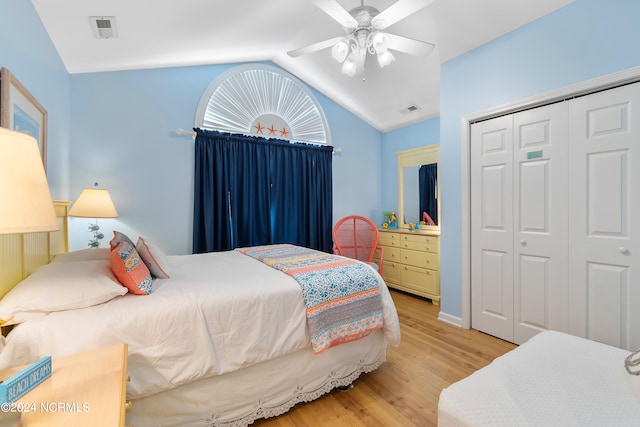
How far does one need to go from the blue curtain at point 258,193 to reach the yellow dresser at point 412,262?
2.88 feet

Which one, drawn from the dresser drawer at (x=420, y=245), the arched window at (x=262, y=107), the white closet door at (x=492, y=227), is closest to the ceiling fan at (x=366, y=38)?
the white closet door at (x=492, y=227)

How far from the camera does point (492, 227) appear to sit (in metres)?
2.69

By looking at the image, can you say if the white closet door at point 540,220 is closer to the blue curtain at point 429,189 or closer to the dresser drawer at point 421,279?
the dresser drawer at point 421,279

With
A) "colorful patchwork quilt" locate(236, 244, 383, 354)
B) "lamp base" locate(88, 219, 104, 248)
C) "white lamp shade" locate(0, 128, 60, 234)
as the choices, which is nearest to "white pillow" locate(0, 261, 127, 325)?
"white lamp shade" locate(0, 128, 60, 234)

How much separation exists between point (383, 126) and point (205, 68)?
8.75 ft

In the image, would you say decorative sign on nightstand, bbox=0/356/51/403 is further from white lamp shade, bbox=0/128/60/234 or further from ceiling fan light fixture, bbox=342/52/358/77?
ceiling fan light fixture, bbox=342/52/358/77

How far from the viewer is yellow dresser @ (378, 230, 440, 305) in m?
3.55

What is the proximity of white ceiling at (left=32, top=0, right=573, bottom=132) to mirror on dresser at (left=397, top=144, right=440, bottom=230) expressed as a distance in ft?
1.85

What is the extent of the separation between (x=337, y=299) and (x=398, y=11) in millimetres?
1880

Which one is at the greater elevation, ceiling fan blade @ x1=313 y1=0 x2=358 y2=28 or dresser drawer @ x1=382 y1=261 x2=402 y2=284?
ceiling fan blade @ x1=313 y1=0 x2=358 y2=28

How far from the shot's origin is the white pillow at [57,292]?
1174mm

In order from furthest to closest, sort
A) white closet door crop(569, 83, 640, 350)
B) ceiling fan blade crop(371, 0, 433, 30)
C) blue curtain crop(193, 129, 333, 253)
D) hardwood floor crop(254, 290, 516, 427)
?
blue curtain crop(193, 129, 333, 253)
white closet door crop(569, 83, 640, 350)
ceiling fan blade crop(371, 0, 433, 30)
hardwood floor crop(254, 290, 516, 427)

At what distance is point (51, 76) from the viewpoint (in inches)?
88.2

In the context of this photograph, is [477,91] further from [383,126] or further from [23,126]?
[23,126]
